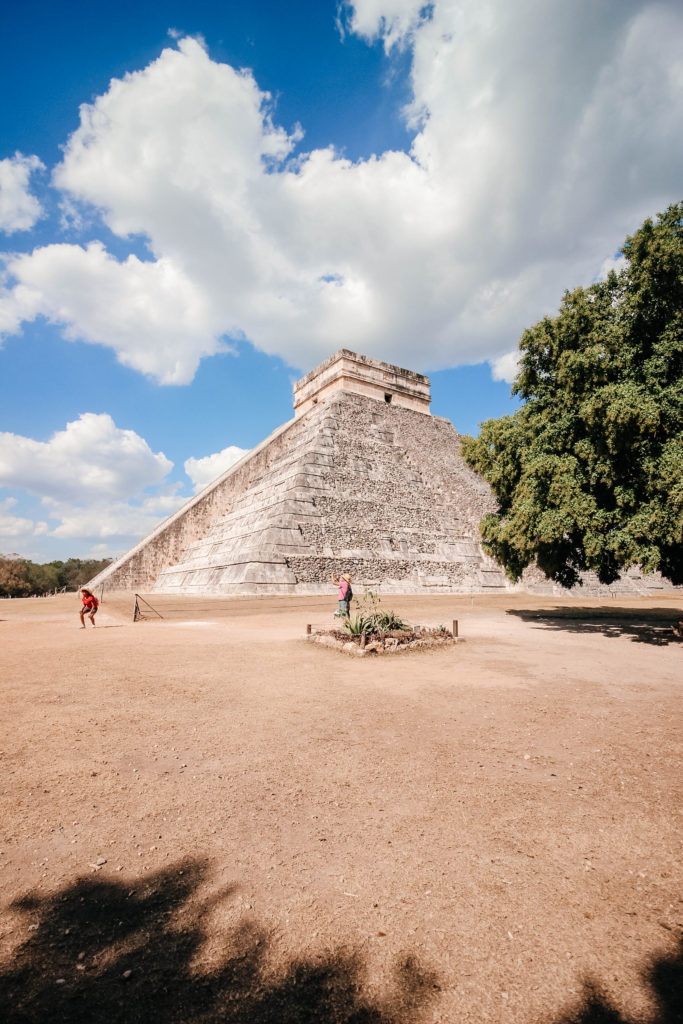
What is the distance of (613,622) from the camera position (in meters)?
13.2

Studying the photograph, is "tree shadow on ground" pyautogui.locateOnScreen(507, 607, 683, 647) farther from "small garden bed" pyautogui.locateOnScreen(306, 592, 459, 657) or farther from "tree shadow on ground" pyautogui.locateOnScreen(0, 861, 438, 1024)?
"tree shadow on ground" pyautogui.locateOnScreen(0, 861, 438, 1024)

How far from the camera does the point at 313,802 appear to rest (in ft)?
10.4

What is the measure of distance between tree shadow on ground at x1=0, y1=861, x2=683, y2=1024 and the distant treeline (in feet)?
116

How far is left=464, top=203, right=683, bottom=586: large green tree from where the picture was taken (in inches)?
339

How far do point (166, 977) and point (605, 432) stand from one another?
32.8 feet

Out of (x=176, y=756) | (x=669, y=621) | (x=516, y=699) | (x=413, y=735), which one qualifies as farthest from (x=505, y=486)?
(x=176, y=756)

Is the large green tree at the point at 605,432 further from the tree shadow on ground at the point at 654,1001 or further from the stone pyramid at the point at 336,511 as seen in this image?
the stone pyramid at the point at 336,511

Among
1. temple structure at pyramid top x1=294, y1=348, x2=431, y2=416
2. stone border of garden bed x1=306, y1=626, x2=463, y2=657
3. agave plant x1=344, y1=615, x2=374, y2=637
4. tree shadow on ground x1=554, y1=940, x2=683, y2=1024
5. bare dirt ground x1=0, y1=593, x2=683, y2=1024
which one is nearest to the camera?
tree shadow on ground x1=554, y1=940, x2=683, y2=1024

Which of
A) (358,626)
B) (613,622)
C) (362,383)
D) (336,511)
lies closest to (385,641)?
(358,626)

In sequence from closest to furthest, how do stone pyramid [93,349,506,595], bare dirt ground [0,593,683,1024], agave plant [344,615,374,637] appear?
bare dirt ground [0,593,683,1024] < agave plant [344,615,374,637] < stone pyramid [93,349,506,595]

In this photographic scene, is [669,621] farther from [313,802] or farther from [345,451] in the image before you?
[345,451]

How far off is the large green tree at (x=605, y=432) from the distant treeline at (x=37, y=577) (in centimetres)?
3250

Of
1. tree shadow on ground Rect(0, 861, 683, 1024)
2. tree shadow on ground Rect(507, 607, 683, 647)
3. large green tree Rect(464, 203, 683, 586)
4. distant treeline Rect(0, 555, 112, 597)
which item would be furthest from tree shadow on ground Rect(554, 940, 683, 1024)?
distant treeline Rect(0, 555, 112, 597)

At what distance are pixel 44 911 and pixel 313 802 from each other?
1.55m
